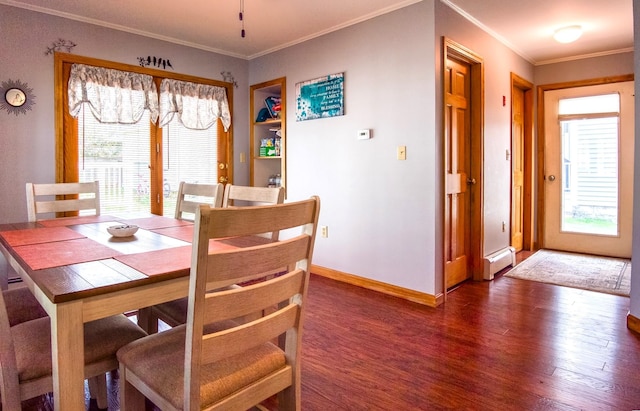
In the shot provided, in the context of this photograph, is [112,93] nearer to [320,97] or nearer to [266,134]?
[266,134]

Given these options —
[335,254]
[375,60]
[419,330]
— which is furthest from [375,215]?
[375,60]

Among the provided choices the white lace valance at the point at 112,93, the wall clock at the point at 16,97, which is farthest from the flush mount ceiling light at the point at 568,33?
the wall clock at the point at 16,97

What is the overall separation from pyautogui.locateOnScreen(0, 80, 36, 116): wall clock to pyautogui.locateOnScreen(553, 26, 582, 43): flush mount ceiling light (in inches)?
186

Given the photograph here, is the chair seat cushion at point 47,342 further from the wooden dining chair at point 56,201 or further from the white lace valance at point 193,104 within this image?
the white lace valance at point 193,104

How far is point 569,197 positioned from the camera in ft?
16.2

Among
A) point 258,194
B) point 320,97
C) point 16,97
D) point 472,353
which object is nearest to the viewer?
point 258,194

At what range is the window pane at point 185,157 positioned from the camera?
405 centimetres

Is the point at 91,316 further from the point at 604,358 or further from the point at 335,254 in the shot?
the point at 335,254

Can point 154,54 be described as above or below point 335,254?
above

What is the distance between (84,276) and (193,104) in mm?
3267

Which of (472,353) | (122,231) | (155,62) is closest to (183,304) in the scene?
(122,231)

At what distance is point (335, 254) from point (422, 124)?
1.48 metres

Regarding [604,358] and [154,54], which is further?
[154,54]

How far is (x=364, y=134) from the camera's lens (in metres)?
3.41
